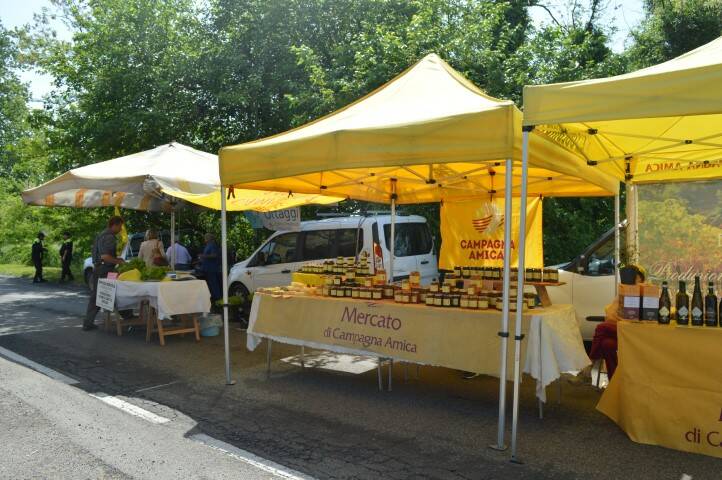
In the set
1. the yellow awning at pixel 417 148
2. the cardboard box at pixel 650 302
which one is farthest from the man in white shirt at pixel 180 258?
the cardboard box at pixel 650 302

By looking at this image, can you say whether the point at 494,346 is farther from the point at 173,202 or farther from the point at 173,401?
the point at 173,202

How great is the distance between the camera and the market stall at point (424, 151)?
174 inches

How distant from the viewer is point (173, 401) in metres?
5.82

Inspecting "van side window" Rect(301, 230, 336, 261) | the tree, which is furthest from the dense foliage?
"van side window" Rect(301, 230, 336, 261)

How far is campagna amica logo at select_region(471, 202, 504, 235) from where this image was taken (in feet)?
26.0

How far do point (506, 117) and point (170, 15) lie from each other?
15438mm

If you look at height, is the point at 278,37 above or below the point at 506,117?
above

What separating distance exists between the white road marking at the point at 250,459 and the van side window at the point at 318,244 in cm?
599

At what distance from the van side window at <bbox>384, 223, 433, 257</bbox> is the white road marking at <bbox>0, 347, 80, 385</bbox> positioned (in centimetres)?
524

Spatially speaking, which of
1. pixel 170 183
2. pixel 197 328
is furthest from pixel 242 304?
pixel 170 183

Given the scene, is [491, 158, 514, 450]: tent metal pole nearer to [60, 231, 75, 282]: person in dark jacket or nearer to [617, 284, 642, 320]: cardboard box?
[617, 284, 642, 320]: cardboard box

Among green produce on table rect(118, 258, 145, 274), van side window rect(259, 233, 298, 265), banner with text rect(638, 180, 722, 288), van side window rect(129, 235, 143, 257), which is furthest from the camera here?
van side window rect(129, 235, 143, 257)

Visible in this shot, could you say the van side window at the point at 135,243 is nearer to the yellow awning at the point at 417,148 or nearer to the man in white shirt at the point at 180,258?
the man in white shirt at the point at 180,258

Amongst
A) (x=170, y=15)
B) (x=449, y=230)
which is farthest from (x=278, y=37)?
(x=449, y=230)
